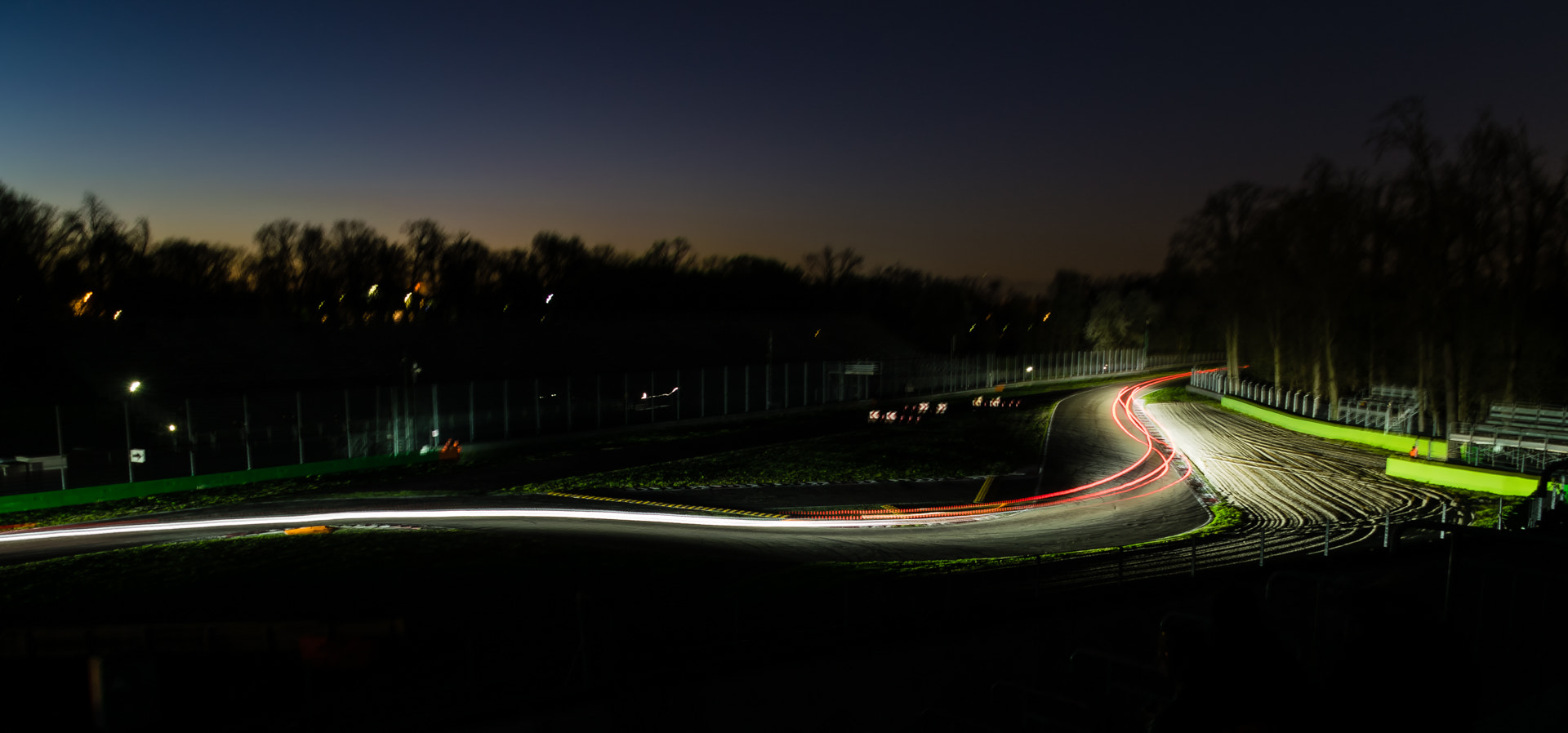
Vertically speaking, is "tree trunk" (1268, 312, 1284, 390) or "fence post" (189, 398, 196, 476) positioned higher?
"tree trunk" (1268, 312, 1284, 390)

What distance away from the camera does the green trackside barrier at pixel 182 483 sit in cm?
2311

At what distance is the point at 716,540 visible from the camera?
64.2 feet

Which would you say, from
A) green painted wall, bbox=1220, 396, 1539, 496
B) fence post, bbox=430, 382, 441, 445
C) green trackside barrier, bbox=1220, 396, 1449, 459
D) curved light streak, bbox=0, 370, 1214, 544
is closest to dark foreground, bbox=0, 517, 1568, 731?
curved light streak, bbox=0, 370, 1214, 544

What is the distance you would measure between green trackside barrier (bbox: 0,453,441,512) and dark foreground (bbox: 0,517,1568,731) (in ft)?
43.7

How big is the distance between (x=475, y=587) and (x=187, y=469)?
58.1 feet

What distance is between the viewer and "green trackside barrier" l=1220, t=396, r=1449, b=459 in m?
26.6

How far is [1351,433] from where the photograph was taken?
1249 inches

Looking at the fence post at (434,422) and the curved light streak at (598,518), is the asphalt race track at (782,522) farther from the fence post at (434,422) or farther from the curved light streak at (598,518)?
the fence post at (434,422)

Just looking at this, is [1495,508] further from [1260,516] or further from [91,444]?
[91,444]

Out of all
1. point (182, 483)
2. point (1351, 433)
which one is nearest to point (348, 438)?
point (182, 483)

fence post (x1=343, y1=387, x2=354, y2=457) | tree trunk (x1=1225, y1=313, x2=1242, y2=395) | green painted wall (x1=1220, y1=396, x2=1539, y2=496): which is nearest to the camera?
green painted wall (x1=1220, y1=396, x2=1539, y2=496)

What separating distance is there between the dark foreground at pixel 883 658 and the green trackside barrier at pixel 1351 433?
19.7 metres

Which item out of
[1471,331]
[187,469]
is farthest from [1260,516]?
[187,469]

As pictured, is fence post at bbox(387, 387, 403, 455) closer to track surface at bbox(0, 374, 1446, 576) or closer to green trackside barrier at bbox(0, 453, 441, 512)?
green trackside barrier at bbox(0, 453, 441, 512)
